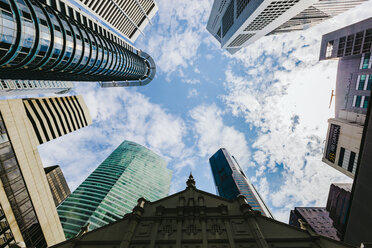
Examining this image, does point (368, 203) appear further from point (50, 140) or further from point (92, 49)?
point (92, 49)

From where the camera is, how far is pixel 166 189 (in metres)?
88.4

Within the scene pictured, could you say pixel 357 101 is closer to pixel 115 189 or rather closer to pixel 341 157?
pixel 341 157

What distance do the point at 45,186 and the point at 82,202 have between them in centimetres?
4100

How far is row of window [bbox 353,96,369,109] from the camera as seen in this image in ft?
146

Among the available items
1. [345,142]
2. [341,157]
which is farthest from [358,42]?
[341,157]

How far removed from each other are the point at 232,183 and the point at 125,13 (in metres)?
157

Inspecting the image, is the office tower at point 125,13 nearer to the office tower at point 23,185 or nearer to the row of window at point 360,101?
the office tower at point 23,185

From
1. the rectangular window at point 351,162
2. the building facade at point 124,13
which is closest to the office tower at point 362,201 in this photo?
the rectangular window at point 351,162

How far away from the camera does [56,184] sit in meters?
82.9

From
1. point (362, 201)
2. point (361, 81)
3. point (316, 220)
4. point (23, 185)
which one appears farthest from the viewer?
point (316, 220)

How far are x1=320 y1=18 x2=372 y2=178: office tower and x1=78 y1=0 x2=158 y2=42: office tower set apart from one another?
131 metres

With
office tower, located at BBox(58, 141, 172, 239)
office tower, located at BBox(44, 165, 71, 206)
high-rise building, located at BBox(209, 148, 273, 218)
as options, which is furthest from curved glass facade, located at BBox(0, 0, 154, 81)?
high-rise building, located at BBox(209, 148, 273, 218)

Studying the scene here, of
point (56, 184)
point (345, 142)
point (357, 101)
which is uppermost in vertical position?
point (357, 101)

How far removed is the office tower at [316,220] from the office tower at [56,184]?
11261 centimetres
